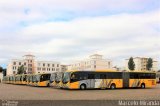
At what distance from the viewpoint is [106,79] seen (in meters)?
37.1

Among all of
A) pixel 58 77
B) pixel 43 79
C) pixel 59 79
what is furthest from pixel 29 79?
pixel 59 79

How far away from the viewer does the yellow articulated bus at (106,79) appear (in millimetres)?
34969

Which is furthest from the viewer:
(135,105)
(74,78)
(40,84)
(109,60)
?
(109,60)

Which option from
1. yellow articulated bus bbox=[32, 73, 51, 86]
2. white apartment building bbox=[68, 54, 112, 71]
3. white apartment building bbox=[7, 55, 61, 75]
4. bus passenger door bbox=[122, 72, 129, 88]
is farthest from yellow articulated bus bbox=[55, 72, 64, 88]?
white apartment building bbox=[7, 55, 61, 75]

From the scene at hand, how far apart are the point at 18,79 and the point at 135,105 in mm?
54114

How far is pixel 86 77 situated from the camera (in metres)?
35.6

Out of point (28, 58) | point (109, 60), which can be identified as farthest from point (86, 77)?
point (28, 58)

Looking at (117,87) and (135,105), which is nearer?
(135,105)

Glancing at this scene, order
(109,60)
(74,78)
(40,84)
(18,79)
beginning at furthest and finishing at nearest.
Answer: (109,60) → (18,79) → (40,84) → (74,78)

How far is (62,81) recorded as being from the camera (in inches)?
1435

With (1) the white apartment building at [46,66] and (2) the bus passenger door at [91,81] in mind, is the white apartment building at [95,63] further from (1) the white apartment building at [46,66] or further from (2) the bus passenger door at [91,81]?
(2) the bus passenger door at [91,81]

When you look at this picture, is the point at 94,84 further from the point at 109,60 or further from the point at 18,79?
the point at 109,60

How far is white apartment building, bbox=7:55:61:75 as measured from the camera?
531 ft

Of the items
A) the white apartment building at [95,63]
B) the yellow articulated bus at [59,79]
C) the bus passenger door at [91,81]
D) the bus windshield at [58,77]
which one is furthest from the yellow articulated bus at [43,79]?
the white apartment building at [95,63]
